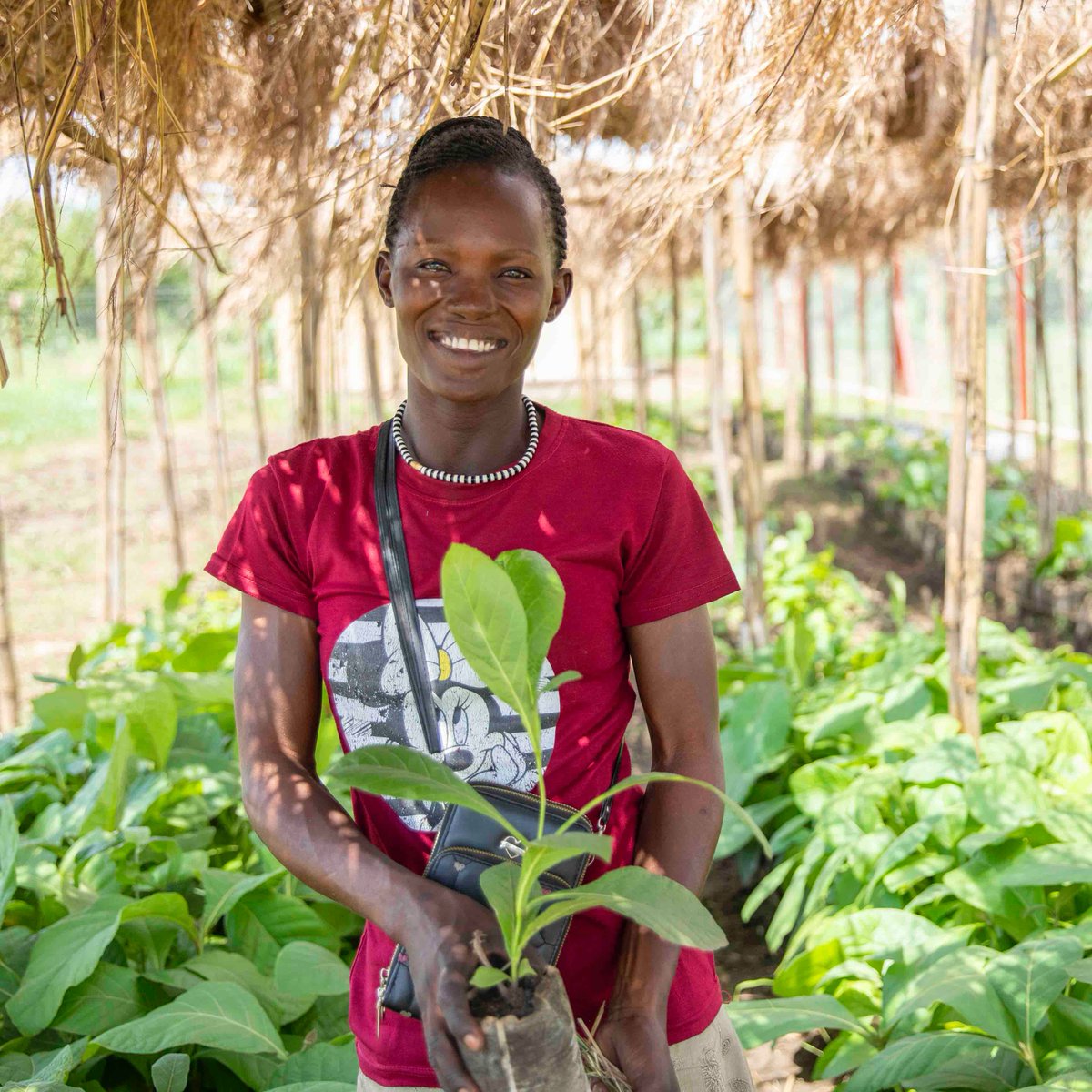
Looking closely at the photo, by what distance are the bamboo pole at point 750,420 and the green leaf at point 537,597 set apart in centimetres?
358

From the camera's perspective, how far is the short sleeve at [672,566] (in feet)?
4.45

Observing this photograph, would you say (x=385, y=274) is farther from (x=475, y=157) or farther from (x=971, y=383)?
(x=971, y=383)

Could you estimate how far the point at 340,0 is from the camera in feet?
7.34

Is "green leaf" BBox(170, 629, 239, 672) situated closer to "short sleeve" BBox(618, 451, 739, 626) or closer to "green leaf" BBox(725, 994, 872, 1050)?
"green leaf" BBox(725, 994, 872, 1050)

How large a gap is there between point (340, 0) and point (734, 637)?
190 inches

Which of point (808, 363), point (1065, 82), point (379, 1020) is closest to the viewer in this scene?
point (379, 1020)

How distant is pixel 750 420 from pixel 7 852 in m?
3.38

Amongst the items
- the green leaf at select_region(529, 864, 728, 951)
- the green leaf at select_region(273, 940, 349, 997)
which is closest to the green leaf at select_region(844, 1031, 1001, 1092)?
the green leaf at select_region(273, 940, 349, 997)

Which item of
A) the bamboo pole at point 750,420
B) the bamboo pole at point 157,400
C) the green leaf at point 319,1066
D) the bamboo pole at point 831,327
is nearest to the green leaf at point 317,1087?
the green leaf at point 319,1066

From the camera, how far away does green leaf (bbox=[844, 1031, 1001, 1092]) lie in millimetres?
2018

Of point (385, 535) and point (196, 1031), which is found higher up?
point (385, 535)

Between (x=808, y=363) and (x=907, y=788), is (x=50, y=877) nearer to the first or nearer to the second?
(x=907, y=788)

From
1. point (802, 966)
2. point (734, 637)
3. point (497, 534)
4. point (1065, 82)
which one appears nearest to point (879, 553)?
point (734, 637)

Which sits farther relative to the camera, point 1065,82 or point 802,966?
point 1065,82
